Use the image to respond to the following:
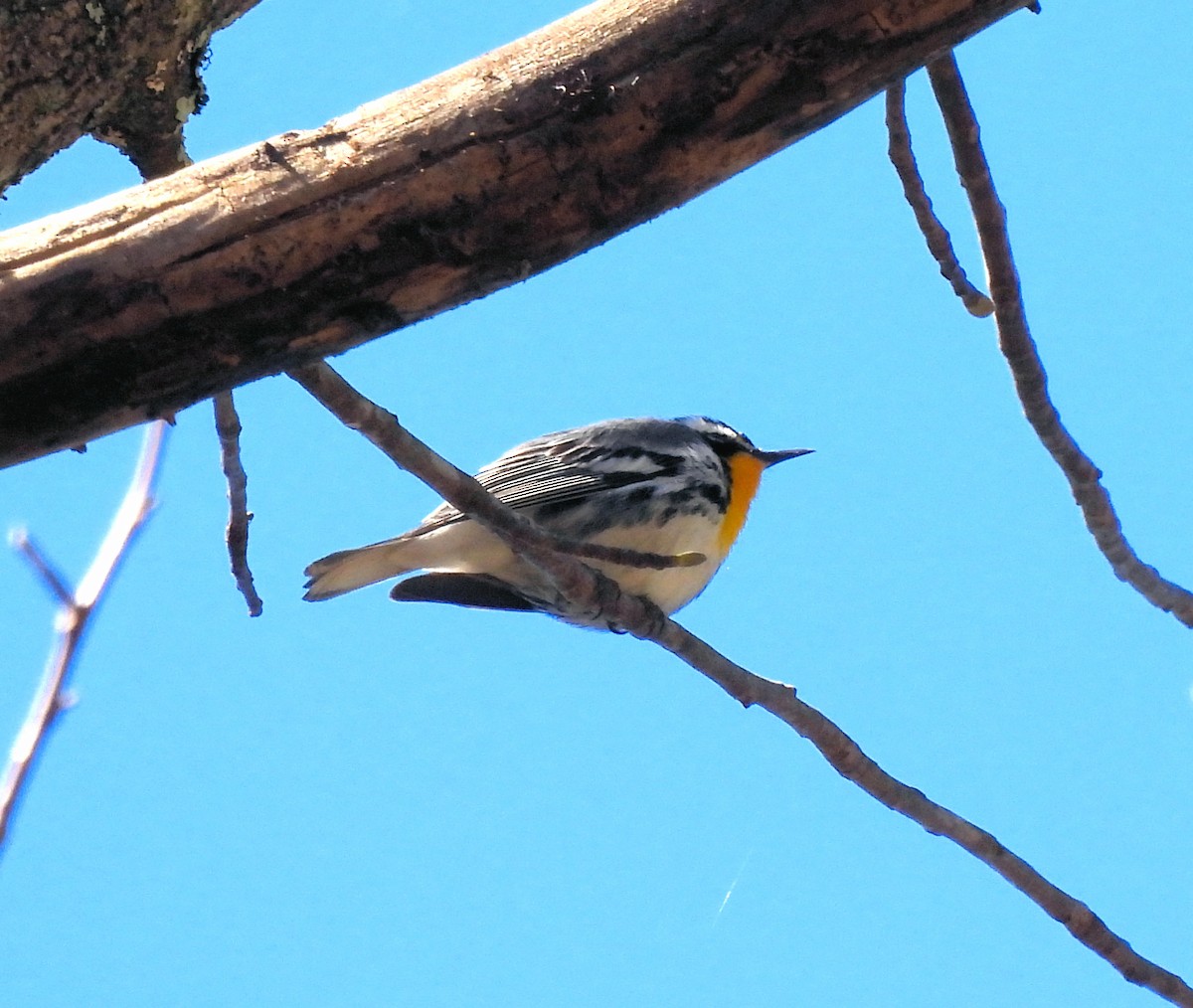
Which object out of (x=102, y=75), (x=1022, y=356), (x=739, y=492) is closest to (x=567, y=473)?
(x=739, y=492)

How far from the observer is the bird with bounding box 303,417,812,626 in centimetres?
447

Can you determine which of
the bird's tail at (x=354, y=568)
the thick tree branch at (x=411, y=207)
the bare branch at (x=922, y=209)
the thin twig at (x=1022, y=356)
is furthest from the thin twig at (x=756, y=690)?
the bird's tail at (x=354, y=568)

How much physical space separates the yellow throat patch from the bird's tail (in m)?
1.30

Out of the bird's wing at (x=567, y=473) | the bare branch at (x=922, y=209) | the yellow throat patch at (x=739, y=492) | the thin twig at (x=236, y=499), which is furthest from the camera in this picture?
the yellow throat patch at (x=739, y=492)

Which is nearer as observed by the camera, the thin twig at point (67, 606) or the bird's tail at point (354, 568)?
the thin twig at point (67, 606)

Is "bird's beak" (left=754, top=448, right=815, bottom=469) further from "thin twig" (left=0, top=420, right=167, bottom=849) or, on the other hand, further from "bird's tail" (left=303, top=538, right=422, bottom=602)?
"thin twig" (left=0, top=420, right=167, bottom=849)

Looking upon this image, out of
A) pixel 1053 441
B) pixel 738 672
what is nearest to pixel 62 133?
pixel 738 672

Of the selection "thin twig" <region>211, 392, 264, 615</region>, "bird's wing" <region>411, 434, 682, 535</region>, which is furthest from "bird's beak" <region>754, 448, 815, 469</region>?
"thin twig" <region>211, 392, 264, 615</region>

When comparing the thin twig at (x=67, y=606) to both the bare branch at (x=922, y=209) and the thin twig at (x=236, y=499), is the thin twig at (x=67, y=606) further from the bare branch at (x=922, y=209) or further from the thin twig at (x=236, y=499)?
the bare branch at (x=922, y=209)

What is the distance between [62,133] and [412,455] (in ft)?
3.00

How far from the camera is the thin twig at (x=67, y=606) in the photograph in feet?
7.33

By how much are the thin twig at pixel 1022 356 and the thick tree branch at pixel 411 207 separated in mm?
851

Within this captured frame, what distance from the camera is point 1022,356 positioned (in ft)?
10.3

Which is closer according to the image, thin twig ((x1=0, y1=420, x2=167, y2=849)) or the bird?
thin twig ((x1=0, y1=420, x2=167, y2=849))
